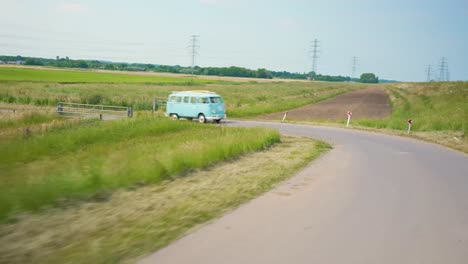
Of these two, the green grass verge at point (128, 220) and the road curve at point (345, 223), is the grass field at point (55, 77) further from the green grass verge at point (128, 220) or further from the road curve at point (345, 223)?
the road curve at point (345, 223)

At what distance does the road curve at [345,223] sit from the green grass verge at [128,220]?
15.8 inches

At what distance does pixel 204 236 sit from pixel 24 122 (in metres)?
20.8

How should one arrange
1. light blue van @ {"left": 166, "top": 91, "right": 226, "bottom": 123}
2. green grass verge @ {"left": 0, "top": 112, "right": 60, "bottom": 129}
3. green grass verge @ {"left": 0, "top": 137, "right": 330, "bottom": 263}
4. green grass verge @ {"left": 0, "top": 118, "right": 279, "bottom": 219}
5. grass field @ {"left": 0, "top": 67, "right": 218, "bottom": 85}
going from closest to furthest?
green grass verge @ {"left": 0, "top": 137, "right": 330, "bottom": 263} → green grass verge @ {"left": 0, "top": 118, "right": 279, "bottom": 219} → green grass verge @ {"left": 0, "top": 112, "right": 60, "bottom": 129} → light blue van @ {"left": 166, "top": 91, "right": 226, "bottom": 123} → grass field @ {"left": 0, "top": 67, "right": 218, "bottom": 85}

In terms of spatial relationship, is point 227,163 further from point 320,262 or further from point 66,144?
point 320,262

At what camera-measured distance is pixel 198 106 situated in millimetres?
29641

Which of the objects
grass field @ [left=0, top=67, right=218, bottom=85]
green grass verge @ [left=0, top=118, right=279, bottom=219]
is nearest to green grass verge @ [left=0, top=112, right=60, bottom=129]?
green grass verge @ [left=0, top=118, right=279, bottom=219]

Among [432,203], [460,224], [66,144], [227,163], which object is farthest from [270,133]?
[460,224]

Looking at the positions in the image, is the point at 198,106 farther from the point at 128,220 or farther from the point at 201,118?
the point at 128,220

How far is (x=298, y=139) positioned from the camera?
862 inches

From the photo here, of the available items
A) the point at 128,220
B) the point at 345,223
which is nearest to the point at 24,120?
the point at 128,220

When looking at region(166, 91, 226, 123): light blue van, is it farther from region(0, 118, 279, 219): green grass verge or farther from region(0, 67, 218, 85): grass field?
region(0, 67, 218, 85): grass field

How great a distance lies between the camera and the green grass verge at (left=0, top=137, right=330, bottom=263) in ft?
18.4

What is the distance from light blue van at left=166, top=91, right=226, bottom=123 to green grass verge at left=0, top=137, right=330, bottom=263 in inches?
695

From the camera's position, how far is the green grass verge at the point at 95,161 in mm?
8039
